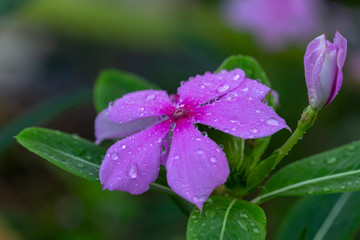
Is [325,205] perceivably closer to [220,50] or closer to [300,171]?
[300,171]

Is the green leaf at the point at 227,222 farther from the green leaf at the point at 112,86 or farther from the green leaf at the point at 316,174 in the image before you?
the green leaf at the point at 112,86

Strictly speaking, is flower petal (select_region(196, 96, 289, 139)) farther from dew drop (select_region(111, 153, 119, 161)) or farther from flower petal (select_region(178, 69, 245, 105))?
dew drop (select_region(111, 153, 119, 161))

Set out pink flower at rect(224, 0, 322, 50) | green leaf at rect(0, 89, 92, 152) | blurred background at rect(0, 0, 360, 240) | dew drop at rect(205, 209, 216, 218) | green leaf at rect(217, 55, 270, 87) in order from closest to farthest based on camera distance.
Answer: dew drop at rect(205, 209, 216, 218) < green leaf at rect(217, 55, 270, 87) < green leaf at rect(0, 89, 92, 152) < blurred background at rect(0, 0, 360, 240) < pink flower at rect(224, 0, 322, 50)

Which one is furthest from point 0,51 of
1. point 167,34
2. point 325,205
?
point 325,205

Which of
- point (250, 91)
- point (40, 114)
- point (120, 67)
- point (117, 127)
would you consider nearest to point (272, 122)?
point (250, 91)

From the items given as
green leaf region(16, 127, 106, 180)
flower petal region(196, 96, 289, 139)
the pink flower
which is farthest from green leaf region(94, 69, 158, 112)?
the pink flower

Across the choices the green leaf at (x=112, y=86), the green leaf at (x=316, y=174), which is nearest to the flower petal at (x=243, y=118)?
the green leaf at (x=316, y=174)
